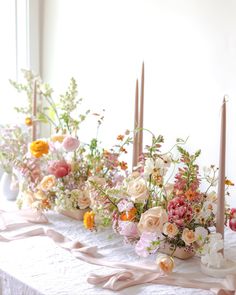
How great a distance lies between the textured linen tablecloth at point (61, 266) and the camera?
1194mm

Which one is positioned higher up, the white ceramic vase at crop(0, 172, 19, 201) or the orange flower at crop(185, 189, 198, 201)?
the orange flower at crop(185, 189, 198, 201)

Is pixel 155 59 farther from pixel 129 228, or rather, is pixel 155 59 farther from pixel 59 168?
pixel 129 228

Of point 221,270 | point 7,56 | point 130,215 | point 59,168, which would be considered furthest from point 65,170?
point 7,56

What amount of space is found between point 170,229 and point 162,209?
0.06m

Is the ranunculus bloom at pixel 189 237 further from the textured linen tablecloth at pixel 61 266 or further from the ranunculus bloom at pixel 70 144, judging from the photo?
the ranunculus bloom at pixel 70 144

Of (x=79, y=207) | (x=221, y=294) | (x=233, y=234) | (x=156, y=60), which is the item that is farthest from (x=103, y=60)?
(x=221, y=294)

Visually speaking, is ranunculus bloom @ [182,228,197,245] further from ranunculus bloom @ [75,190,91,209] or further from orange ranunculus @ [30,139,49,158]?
orange ranunculus @ [30,139,49,158]

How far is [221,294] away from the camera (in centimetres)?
114

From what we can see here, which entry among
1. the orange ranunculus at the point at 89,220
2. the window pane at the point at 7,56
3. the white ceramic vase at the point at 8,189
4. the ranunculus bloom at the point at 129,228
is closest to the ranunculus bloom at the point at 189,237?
the ranunculus bloom at the point at 129,228

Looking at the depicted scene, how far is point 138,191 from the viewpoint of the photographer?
136 cm

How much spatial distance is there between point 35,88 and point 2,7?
767 millimetres

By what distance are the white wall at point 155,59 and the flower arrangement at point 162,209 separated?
523 millimetres

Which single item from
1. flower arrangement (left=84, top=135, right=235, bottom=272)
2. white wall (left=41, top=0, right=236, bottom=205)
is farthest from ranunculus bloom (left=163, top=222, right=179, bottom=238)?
white wall (left=41, top=0, right=236, bottom=205)

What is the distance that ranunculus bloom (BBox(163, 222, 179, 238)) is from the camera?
50.7 inches
